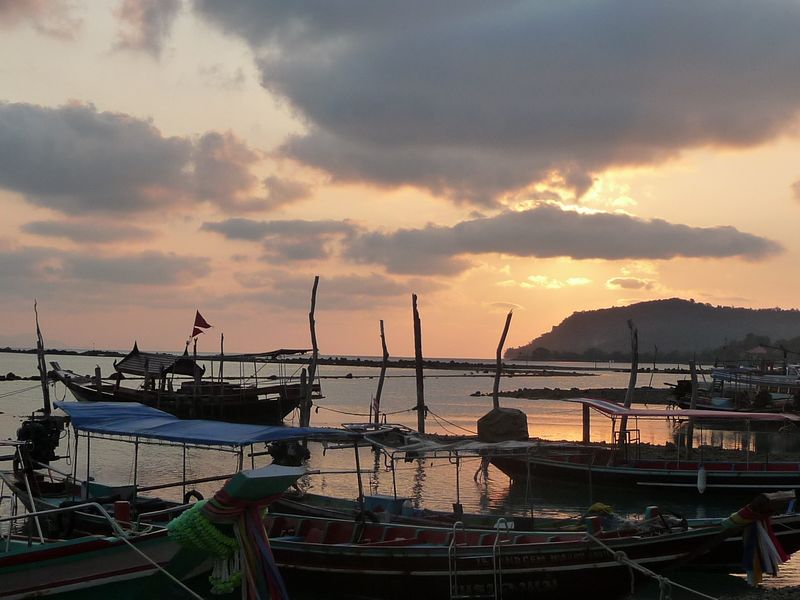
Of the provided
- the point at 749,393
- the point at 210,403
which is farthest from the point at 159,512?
the point at 749,393

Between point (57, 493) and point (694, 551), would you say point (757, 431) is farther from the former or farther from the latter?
point (57, 493)

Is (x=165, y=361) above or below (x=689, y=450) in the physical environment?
above

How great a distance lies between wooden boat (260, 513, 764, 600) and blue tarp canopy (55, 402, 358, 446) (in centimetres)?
189

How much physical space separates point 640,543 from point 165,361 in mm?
34973

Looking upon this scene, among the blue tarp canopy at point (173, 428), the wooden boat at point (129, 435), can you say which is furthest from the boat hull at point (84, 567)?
the blue tarp canopy at point (173, 428)

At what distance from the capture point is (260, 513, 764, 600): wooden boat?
1295 cm

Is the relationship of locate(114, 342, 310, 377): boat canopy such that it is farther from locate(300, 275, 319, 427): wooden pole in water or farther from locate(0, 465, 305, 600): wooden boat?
locate(0, 465, 305, 600): wooden boat

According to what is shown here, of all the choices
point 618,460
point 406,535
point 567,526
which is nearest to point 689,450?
point 618,460

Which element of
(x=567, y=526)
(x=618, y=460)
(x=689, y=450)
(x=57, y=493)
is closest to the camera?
(x=567, y=526)

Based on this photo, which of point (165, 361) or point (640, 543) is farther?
point (165, 361)

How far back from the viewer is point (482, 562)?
1301 centimetres

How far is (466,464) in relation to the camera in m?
33.6

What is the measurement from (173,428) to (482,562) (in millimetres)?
6534

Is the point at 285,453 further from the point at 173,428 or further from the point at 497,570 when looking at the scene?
the point at 497,570
